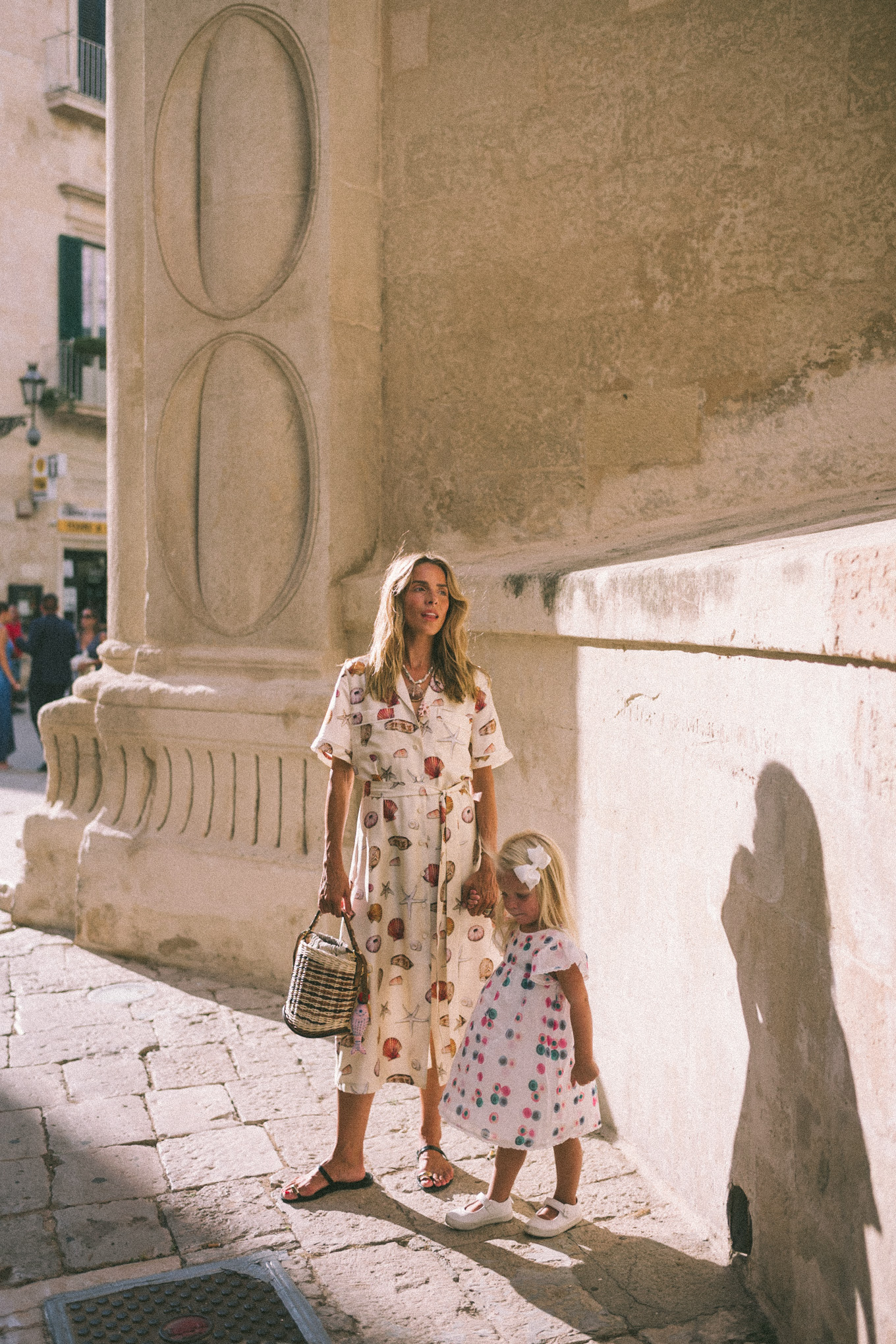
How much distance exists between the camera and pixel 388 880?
2.99 metres

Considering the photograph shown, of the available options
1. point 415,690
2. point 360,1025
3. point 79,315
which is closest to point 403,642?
point 415,690

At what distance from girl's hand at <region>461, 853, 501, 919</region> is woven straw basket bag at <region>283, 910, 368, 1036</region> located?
317 millimetres

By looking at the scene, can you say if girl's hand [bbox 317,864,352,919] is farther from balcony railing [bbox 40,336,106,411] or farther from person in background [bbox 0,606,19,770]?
balcony railing [bbox 40,336,106,411]

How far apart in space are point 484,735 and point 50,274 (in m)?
17.8

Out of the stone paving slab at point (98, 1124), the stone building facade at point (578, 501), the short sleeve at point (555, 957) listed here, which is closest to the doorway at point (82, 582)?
the stone building facade at point (578, 501)

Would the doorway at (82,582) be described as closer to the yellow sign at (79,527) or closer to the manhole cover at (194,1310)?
the yellow sign at (79,527)

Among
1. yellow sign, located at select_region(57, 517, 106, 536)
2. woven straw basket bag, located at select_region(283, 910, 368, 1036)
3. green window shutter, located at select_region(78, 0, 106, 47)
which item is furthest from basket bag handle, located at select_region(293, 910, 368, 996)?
green window shutter, located at select_region(78, 0, 106, 47)

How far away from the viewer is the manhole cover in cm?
238

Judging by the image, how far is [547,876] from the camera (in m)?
2.70

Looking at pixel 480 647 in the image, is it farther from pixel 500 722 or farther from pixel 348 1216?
pixel 348 1216

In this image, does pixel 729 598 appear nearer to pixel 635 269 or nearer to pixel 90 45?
pixel 635 269

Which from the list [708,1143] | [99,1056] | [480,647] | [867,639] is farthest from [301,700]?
[867,639]

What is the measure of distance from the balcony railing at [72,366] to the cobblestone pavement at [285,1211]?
16.1 metres

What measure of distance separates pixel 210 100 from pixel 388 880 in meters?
3.35
